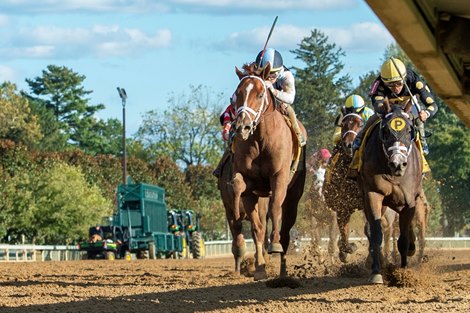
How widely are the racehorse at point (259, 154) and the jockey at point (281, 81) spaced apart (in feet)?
0.69

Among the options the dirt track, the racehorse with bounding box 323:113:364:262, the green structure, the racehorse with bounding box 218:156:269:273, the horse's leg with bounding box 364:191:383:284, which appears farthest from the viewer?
the green structure

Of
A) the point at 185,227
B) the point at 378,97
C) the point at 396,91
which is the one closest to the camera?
the point at 378,97

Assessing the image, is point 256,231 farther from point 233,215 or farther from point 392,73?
point 392,73

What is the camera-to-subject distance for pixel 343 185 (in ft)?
63.8

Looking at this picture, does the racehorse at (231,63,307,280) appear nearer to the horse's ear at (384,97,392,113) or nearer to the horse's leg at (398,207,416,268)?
the horse's ear at (384,97,392,113)

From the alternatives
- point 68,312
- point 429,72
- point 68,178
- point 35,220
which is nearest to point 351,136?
point 68,312

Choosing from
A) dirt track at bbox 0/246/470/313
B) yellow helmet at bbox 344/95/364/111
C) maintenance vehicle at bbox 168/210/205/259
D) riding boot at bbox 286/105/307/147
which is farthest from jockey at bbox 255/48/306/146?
maintenance vehicle at bbox 168/210/205/259

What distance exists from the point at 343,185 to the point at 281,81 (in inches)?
147

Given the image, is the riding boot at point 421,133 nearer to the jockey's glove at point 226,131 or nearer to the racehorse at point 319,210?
the jockey's glove at point 226,131

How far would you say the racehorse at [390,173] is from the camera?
14539 millimetres

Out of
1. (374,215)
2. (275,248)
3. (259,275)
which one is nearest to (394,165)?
(374,215)

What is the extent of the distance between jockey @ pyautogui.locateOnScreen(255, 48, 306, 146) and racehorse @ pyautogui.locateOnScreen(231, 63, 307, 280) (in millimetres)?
210

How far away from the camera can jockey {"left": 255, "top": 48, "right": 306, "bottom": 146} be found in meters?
15.9

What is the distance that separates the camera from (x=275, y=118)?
15406 millimetres
